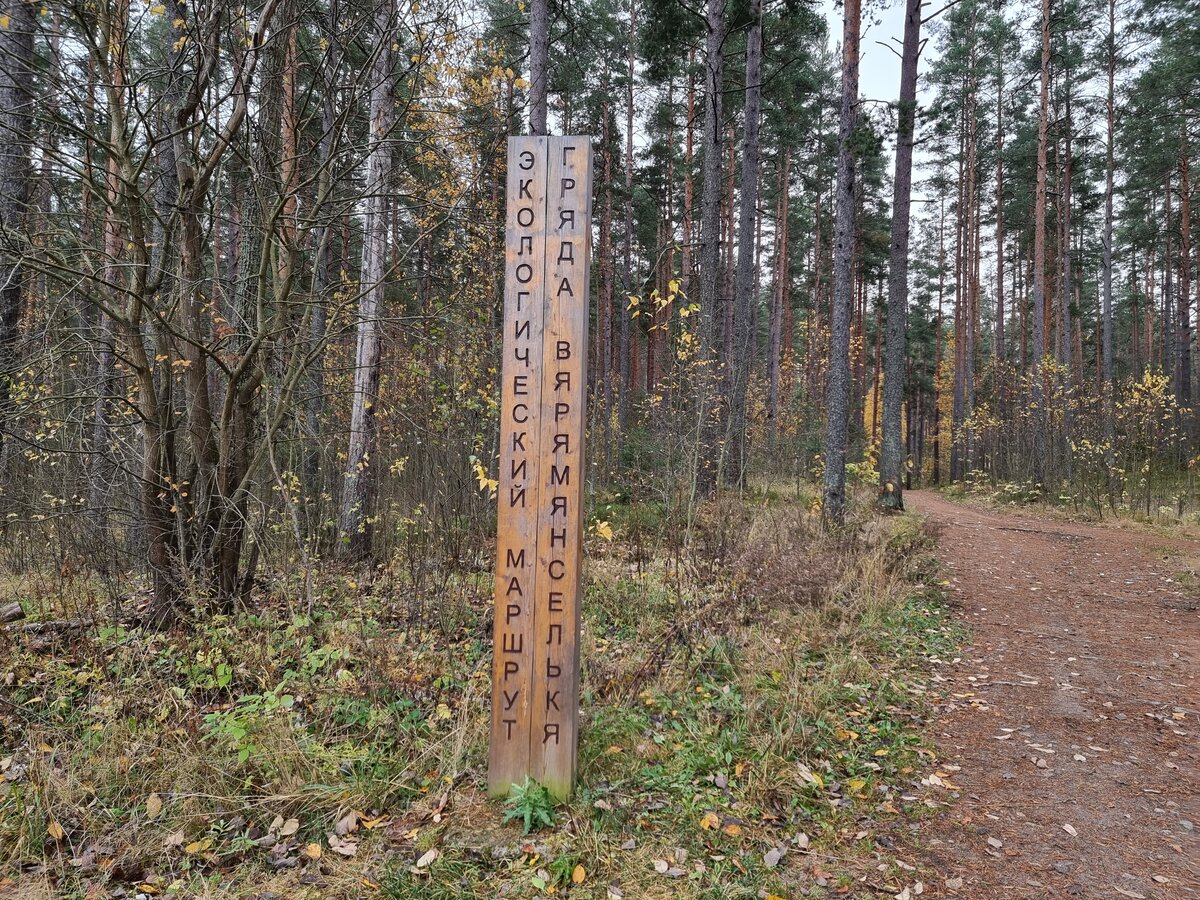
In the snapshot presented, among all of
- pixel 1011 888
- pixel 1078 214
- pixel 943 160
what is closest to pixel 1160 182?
pixel 1078 214

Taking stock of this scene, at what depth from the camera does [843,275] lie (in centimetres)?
1010

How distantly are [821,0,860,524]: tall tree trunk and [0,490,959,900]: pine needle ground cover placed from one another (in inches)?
197

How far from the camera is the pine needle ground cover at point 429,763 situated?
252 cm

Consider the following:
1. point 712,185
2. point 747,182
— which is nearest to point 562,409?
point 712,185

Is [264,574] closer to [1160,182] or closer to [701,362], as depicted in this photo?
[701,362]

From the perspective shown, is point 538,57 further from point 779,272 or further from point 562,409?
point 779,272

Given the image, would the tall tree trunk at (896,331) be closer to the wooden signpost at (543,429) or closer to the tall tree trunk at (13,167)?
the wooden signpost at (543,429)

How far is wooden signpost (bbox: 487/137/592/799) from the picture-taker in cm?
280

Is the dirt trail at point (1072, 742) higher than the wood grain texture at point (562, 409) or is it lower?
lower

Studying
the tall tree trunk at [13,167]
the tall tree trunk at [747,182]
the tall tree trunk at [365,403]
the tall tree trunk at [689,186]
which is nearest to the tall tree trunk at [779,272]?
the tall tree trunk at [689,186]

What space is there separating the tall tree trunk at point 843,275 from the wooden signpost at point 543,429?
7.89m

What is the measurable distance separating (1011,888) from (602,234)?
21378mm

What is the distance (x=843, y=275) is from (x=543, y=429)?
8.81m

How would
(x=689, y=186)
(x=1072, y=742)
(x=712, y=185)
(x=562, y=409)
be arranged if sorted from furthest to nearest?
1. (x=689, y=186)
2. (x=712, y=185)
3. (x=1072, y=742)
4. (x=562, y=409)
